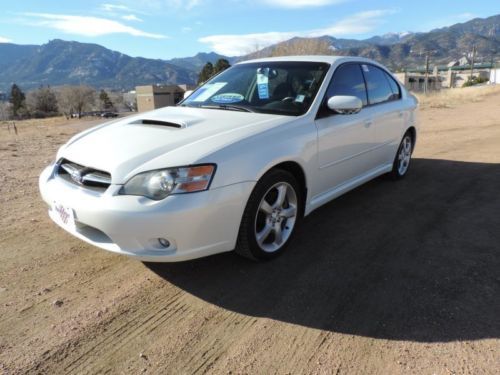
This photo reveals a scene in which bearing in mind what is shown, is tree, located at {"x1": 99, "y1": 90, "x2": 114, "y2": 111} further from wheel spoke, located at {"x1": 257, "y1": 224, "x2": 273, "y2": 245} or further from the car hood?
wheel spoke, located at {"x1": 257, "y1": 224, "x2": 273, "y2": 245}

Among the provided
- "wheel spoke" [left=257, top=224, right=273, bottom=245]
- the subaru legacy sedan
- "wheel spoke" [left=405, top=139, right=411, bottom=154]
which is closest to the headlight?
the subaru legacy sedan

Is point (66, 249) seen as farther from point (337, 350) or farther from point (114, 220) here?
point (337, 350)

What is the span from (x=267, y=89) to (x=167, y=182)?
174 cm

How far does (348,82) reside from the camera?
4.04m

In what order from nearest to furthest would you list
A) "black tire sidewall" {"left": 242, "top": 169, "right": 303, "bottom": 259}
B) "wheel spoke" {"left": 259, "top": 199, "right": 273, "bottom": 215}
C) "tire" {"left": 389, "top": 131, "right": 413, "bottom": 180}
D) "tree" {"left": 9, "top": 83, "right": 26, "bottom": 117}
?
"black tire sidewall" {"left": 242, "top": 169, "right": 303, "bottom": 259} → "wheel spoke" {"left": 259, "top": 199, "right": 273, "bottom": 215} → "tire" {"left": 389, "top": 131, "right": 413, "bottom": 180} → "tree" {"left": 9, "top": 83, "right": 26, "bottom": 117}

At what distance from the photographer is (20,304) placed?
2.68m

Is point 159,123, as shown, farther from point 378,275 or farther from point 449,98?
point 449,98

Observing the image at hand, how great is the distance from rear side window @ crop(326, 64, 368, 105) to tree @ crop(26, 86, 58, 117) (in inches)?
4197

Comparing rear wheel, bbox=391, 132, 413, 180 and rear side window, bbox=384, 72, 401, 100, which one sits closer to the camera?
rear side window, bbox=384, 72, 401, 100

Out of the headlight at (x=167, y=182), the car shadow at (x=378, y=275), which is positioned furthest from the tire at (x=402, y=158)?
the headlight at (x=167, y=182)

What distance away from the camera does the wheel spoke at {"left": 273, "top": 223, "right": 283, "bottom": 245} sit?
10.6 feet

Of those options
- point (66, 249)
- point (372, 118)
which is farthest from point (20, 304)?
point (372, 118)

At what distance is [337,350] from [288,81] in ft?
8.22

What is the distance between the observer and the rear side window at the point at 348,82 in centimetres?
379
